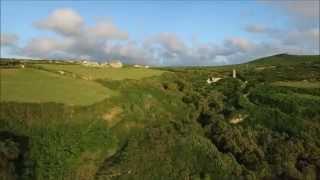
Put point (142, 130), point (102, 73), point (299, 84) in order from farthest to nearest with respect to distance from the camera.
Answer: point (299, 84) < point (102, 73) < point (142, 130)

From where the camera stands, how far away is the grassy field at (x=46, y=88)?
41.6 m

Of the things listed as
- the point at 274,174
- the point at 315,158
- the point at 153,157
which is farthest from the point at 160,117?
the point at 315,158

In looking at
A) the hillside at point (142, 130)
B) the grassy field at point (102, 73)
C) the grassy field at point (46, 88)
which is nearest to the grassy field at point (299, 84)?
the hillside at point (142, 130)

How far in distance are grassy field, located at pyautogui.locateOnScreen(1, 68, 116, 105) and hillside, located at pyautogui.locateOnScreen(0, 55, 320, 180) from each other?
3.4 inches

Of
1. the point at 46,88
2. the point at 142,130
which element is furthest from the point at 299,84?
the point at 46,88

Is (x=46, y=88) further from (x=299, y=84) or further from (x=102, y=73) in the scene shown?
(x=299, y=84)

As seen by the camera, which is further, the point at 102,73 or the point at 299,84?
the point at 299,84

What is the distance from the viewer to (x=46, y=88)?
4391cm

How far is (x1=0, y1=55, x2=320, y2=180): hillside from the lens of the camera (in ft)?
124

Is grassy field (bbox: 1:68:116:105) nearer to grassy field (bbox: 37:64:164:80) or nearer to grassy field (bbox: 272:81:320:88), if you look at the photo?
grassy field (bbox: 37:64:164:80)

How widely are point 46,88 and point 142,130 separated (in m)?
8.77

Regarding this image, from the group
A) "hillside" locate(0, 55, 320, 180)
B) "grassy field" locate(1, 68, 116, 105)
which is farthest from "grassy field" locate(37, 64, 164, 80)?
"grassy field" locate(1, 68, 116, 105)

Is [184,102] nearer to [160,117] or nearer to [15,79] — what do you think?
[160,117]

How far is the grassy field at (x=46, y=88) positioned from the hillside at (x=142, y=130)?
Result: 0.28 feet
